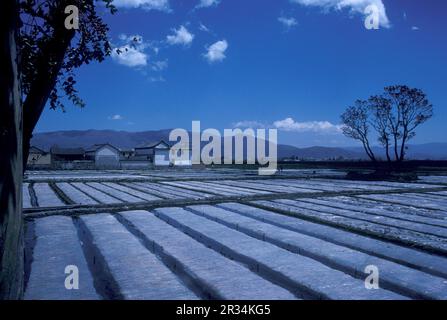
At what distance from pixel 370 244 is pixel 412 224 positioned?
2062 millimetres

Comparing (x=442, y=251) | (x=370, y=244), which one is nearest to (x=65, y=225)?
(x=370, y=244)

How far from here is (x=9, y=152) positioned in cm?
234

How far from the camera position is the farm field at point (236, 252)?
11.2 feet

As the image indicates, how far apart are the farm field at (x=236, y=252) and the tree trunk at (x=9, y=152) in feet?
3.09

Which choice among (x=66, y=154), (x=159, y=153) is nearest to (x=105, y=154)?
(x=159, y=153)

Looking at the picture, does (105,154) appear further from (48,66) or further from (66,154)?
(48,66)

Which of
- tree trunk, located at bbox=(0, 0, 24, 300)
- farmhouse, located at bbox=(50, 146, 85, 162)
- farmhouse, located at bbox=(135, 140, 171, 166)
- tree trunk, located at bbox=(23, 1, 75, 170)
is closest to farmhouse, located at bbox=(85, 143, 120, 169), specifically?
farmhouse, located at bbox=(135, 140, 171, 166)

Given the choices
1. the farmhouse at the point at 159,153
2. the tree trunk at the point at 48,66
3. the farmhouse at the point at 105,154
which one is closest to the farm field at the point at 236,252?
the tree trunk at the point at 48,66

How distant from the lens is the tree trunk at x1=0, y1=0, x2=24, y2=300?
227 centimetres

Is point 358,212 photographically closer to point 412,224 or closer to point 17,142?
point 412,224

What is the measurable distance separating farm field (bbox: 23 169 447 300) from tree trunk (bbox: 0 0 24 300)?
37.1 inches

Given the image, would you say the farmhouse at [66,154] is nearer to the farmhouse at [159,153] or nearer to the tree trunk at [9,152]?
the farmhouse at [159,153]

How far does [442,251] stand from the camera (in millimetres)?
4707
